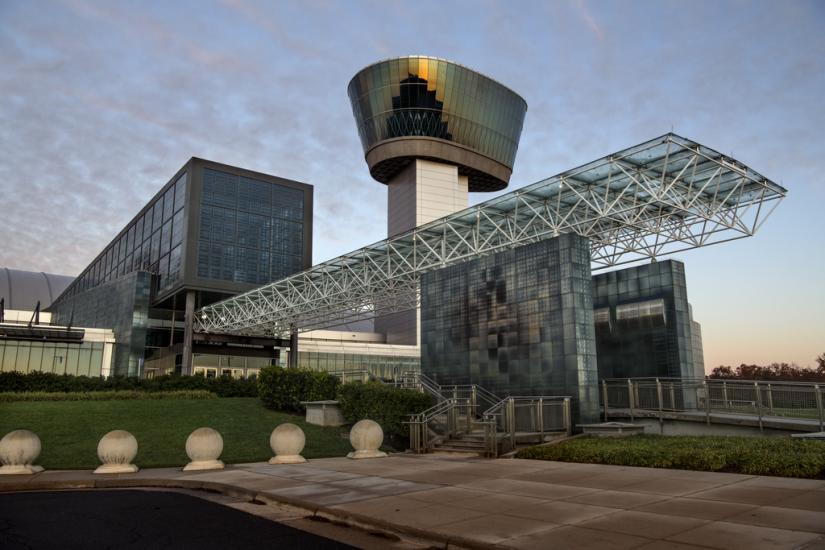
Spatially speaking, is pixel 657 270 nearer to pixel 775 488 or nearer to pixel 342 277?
pixel 775 488

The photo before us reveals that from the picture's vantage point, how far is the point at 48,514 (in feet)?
36.2

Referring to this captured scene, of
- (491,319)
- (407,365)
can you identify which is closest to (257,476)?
Answer: (491,319)

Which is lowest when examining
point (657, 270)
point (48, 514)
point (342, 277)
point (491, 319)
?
point (48, 514)

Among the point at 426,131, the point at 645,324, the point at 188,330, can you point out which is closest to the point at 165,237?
the point at 188,330

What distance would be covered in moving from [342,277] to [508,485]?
128 ft

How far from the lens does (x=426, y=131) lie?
80188 mm

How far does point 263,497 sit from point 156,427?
46.8 feet

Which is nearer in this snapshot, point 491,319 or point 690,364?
point 491,319

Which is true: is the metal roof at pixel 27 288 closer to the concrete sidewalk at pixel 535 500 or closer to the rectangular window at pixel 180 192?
the rectangular window at pixel 180 192

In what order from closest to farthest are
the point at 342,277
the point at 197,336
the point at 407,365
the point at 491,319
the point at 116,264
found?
1. the point at 491,319
2. the point at 342,277
3. the point at 197,336
4. the point at 407,365
5. the point at 116,264

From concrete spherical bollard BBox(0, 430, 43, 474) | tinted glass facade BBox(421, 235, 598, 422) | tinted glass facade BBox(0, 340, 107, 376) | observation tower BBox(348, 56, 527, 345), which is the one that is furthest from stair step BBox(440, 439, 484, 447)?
observation tower BBox(348, 56, 527, 345)

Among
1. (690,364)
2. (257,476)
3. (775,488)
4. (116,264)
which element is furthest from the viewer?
(116,264)

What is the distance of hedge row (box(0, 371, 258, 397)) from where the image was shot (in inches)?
1337

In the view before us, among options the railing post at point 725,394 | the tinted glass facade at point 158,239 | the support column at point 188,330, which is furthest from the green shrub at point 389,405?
the tinted glass facade at point 158,239
